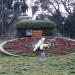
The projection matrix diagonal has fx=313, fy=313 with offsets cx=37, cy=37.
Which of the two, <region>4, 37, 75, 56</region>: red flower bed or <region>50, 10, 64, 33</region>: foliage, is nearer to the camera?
<region>4, 37, 75, 56</region>: red flower bed

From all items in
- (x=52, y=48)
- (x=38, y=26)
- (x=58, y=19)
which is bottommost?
(x=52, y=48)

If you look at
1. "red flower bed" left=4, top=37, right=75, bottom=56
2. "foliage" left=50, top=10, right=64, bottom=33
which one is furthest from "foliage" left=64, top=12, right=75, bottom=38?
"red flower bed" left=4, top=37, right=75, bottom=56

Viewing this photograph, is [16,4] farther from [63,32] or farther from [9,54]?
[9,54]

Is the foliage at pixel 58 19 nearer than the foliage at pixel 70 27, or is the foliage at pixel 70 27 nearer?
the foliage at pixel 70 27

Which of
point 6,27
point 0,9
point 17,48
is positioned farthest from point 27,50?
point 6,27

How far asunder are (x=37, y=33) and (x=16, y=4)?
18.0 m

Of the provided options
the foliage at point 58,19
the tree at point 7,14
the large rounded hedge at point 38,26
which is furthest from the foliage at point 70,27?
the large rounded hedge at point 38,26

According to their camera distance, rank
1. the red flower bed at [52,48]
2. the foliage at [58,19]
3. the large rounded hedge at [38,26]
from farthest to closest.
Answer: the foliage at [58,19] → the large rounded hedge at [38,26] → the red flower bed at [52,48]

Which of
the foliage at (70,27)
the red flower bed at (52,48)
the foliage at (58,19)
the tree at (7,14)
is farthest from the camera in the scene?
the tree at (7,14)

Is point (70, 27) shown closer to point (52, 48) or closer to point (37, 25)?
point (37, 25)

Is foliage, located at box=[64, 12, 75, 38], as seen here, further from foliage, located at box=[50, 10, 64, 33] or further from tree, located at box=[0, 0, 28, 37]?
tree, located at box=[0, 0, 28, 37]

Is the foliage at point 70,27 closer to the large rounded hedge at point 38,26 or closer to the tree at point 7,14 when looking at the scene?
the tree at point 7,14

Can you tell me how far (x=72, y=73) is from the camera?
8664 millimetres

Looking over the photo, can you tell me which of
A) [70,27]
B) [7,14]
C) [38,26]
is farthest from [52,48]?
[7,14]
